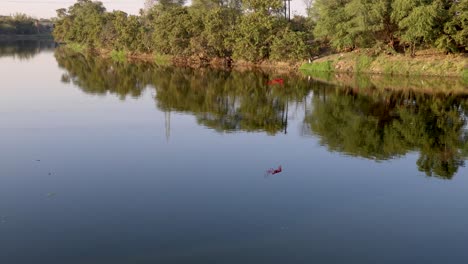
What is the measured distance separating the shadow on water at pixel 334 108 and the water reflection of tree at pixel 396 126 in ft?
0.13

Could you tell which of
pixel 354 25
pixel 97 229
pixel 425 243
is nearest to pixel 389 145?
pixel 425 243

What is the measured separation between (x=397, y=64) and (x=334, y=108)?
24.2m

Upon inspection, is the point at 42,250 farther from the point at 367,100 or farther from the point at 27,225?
the point at 367,100

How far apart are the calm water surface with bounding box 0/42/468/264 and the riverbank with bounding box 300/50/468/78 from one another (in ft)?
58.2

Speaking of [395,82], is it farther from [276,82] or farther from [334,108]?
[334,108]

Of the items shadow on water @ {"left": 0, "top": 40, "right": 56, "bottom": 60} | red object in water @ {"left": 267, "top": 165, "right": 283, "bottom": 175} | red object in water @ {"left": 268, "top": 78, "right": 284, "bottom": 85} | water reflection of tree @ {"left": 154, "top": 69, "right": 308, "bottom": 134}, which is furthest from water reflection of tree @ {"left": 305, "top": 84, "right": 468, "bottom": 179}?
shadow on water @ {"left": 0, "top": 40, "right": 56, "bottom": 60}

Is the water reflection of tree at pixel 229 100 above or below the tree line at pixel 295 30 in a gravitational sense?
below

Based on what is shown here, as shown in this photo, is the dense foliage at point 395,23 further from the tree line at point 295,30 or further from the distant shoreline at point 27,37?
the distant shoreline at point 27,37

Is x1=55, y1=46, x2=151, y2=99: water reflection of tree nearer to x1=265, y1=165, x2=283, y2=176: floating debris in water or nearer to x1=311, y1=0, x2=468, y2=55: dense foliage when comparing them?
x1=265, y1=165, x2=283, y2=176: floating debris in water

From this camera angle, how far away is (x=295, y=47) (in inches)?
2367

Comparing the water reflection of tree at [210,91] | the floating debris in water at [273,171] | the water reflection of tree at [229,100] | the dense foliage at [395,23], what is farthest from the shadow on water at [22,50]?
the floating debris in water at [273,171]

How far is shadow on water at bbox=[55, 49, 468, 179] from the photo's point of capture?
72.9 ft

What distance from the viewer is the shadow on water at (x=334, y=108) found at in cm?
2223

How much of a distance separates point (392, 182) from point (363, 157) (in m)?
3.27
